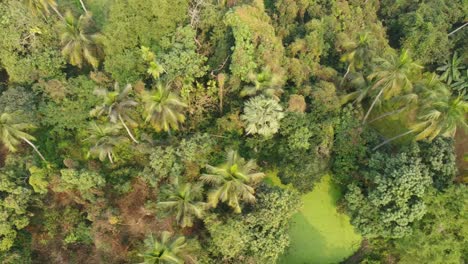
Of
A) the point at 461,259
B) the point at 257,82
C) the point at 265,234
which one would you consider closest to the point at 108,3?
the point at 257,82

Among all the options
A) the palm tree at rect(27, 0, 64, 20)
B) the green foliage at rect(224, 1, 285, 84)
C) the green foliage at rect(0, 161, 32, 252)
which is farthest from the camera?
the palm tree at rect(27, 0, 64, 20)

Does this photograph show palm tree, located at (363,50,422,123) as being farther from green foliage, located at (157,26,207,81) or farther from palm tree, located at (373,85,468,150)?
green foliage, located at (157,26,207,81)

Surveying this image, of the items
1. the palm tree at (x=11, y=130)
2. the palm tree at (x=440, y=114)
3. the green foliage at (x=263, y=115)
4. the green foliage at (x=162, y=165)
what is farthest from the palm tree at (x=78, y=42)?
the palm tree at (x=440, y=114)

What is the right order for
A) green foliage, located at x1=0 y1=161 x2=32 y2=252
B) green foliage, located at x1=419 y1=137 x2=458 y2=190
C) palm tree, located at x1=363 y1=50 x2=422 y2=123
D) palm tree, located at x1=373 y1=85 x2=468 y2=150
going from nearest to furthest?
green foliage, located at x1=0 y1=161 x2=32 y2=252
palm tree, located at x1=373 y1=85 x2=468 y2=150
palm tree, located at x1=363 y1=50 x2=422 y2=123
green foliage, located at x1=419 y1=137 x2=458 y2=190

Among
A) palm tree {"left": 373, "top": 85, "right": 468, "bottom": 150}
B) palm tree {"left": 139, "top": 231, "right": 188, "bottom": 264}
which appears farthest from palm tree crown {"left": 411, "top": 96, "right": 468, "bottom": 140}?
palm tree {"left": 139, "top": 231, "right": 188, "bottom": 264}

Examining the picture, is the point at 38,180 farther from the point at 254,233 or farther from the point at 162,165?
the point at 254,233

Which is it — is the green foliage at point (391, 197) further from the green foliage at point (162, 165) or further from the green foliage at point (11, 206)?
the green foliage at point (11, 206)

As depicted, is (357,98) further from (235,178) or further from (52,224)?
(52,224)
